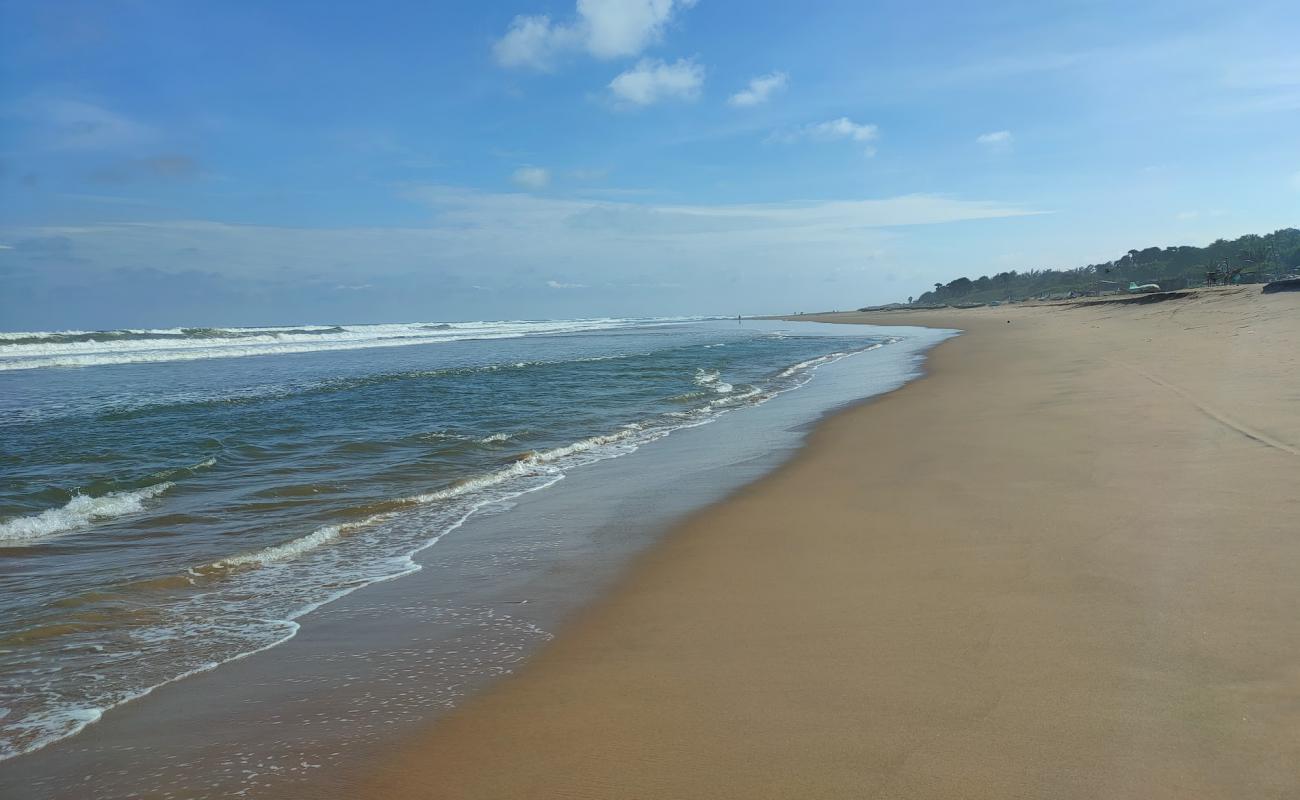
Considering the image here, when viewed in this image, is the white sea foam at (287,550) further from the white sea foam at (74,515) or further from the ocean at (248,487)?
the white sea foam at (74,515)

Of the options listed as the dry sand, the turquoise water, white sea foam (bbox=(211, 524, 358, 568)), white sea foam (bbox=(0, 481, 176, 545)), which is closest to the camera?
the dry sand

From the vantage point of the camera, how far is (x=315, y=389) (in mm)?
19500

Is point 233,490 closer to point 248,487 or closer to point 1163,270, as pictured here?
point 248,487

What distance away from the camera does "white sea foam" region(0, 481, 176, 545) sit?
22.6ft

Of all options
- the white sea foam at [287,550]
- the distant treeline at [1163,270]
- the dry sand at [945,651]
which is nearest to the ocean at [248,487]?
the white sea foam at [287,550]

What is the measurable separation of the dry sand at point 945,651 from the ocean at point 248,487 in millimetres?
1786

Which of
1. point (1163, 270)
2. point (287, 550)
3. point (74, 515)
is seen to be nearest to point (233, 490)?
point (74, 515)

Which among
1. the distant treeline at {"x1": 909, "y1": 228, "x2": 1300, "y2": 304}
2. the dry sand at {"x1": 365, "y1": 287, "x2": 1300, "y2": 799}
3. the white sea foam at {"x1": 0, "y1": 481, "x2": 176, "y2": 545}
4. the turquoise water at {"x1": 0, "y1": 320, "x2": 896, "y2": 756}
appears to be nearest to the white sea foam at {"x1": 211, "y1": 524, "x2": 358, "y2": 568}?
the turquoise water at {"x1": 0, "y1": 320, "x2": 896, "y2": 756}

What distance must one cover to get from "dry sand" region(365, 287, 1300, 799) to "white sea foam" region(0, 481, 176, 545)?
19.2ft

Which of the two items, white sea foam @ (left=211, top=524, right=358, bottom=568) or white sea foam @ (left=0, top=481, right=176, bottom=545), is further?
white sea foam @ (left=0, top=481, right=176, bottom=545)

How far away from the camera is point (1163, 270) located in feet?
266

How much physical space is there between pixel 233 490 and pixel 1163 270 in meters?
96.0

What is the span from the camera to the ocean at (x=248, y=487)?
4.34 meters

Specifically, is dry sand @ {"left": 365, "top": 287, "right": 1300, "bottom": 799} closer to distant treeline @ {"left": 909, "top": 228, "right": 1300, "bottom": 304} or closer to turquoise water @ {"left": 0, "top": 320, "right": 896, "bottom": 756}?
turquoise water @ {"left": 0, "top": 320, "right": 896, "bottom": 756}
